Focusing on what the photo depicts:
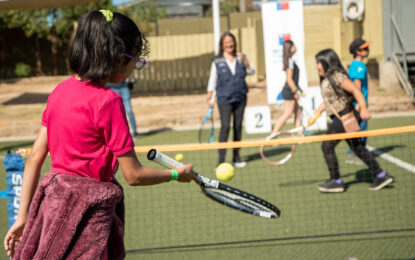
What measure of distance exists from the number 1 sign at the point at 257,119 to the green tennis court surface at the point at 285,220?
8.28ft

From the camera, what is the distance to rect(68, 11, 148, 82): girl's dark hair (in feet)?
7.54

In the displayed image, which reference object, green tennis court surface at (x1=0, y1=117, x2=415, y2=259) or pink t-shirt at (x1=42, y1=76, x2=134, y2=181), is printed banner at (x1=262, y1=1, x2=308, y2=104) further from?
pink t-shirt at (x1=42, y1=76, x2=134, y2=181)

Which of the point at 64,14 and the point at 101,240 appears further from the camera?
the point at 64,14

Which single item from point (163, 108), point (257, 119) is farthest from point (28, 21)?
point (257, 119)

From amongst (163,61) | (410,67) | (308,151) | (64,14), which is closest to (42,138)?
(308,151)

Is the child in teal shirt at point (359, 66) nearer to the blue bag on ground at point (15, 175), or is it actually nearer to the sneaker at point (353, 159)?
the sneaker at point (353, 159)

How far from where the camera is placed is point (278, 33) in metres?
12.7

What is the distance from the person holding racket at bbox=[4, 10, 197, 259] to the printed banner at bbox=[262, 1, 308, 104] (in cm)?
1047

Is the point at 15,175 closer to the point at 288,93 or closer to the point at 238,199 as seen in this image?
the point at 238,199

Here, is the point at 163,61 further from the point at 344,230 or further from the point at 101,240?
the point at 101,240

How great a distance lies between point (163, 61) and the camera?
2012 cm

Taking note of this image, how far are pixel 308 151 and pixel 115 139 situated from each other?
7160mm

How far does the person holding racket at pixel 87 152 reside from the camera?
7.53 feet

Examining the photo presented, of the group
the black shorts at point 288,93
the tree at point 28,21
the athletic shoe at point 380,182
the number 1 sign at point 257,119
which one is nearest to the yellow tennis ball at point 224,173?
the athletic shoe at point 380,182
